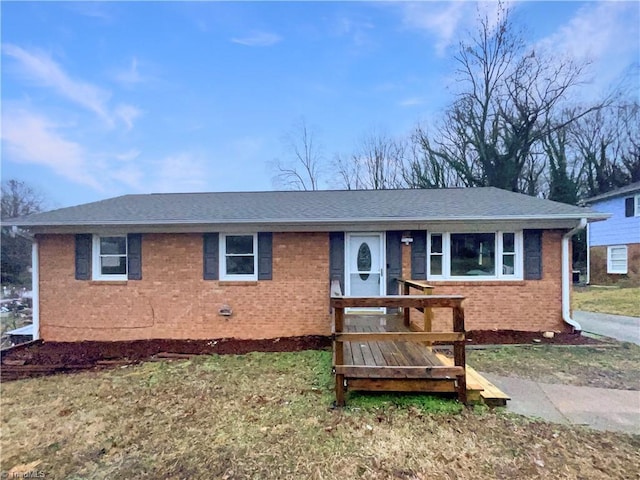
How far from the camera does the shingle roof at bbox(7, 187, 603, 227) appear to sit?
6836 mm

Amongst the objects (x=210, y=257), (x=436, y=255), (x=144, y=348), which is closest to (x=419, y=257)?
(x=436, y=255)

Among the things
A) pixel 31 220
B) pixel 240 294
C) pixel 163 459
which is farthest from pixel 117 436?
pixel 31 220

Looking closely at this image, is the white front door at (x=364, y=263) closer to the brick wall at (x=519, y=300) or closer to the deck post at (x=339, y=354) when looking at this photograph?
the brick wall at (x=519, y=300)

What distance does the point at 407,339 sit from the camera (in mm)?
3889

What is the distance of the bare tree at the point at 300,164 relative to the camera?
2434cm

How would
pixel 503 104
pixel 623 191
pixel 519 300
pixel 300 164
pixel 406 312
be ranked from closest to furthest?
1. pixel 406 312
2. pixel 519 300
3. pixel 623 191
4. pixel 503 104
5. pixel 300 164

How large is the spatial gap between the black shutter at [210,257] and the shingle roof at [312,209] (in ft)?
1.76

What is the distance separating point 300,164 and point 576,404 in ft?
73.6

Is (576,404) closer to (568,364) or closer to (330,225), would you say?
(568,364)

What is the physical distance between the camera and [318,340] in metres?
7.07

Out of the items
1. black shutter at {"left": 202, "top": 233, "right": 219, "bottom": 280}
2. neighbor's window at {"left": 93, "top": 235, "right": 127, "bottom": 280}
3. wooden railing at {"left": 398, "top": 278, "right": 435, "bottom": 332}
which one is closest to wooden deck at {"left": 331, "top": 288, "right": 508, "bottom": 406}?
wooden railing at {"left": 398, "top": 278, "right": 435, "bottom": 332}

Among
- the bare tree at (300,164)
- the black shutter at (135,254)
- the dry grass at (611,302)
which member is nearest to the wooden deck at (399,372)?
the black shutter at (135,254)

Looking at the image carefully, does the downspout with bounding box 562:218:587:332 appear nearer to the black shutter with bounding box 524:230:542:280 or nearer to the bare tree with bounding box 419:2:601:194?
the black shutter with bounding box 524:230:542:280

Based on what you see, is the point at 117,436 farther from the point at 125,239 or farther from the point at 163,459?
the point at 125,239
